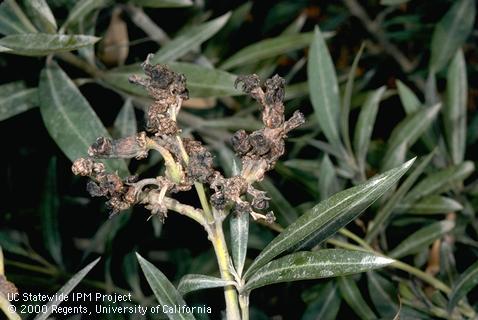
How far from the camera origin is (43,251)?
1.75 meters

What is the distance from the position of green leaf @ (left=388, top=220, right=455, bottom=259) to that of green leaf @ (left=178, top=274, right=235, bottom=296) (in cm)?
67

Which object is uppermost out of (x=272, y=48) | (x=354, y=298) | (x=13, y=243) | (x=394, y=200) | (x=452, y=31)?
(x=452, y=31)

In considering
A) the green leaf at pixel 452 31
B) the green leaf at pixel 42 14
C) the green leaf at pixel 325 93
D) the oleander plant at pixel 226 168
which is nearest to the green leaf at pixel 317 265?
the oleander plant at pixel 226 168

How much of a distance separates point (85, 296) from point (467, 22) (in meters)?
1.16

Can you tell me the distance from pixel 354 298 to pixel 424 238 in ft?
0.66

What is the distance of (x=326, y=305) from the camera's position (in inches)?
55.6

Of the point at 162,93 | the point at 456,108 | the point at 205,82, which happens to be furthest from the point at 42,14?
the point at 456,108

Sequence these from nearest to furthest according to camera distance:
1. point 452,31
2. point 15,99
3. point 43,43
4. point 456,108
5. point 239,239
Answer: point 239,239 → point 43,43 → point 15,99 → point 456,108 → point 452,31

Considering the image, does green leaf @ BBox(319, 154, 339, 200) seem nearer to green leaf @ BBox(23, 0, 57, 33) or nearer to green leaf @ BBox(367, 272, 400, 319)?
green leaf @ BBox(367, 272, 400, 319)

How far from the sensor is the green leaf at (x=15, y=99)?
1.30 meters

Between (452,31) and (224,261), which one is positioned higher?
(452,31)

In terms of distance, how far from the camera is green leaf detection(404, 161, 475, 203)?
4.85ft

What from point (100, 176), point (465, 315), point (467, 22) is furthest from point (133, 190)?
point (467, 22)

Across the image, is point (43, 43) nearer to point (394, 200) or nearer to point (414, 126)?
point (394, 200)
